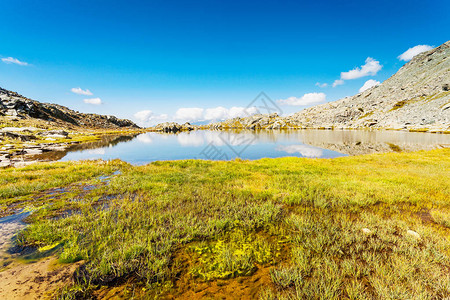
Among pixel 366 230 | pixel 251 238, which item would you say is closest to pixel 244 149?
pixel 366 230

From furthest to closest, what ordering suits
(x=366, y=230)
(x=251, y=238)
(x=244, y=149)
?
(x=244, y=149) → (x=366, y=230) → (x=251, y=238)

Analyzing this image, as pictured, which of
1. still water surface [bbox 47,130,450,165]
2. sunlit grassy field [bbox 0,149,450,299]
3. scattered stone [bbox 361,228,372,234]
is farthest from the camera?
still water surface [bbox 47,130,450,165]

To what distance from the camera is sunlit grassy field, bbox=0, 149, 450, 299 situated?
215 inches

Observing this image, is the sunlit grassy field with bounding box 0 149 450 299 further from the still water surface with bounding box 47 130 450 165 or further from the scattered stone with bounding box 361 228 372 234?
the still water surface with bounding box 47 130 450 165

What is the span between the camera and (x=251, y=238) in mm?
8062

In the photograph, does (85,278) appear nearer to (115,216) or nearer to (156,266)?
(156,266)

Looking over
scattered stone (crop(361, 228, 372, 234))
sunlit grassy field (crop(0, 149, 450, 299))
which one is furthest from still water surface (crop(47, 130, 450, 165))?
scattered stone (crop(361, 228, 372, 234))

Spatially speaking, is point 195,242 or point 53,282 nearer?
point 53,282

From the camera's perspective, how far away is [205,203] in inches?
463

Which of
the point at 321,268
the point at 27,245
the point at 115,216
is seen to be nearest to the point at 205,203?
the point at 115,216

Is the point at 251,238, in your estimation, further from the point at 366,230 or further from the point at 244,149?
the point at 244,149

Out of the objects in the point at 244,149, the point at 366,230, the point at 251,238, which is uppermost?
the point at 366,230

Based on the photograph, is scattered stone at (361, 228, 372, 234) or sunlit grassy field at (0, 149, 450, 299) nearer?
sunlit grassy field at (0, 149, 450, 299)

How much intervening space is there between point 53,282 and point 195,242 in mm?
4695
